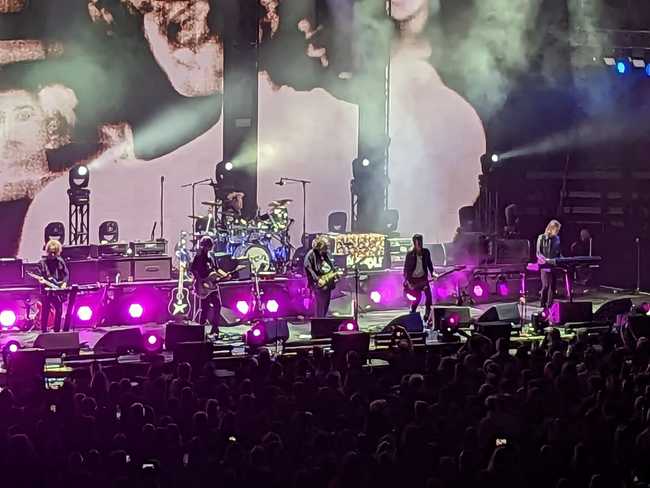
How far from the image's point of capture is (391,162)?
23984mm

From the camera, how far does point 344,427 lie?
800 centimetres

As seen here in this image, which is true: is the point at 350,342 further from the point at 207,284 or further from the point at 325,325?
the point at 207,284

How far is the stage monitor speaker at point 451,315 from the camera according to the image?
1438cm

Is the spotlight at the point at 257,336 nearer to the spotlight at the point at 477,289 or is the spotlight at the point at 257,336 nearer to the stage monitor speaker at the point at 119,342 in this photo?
the stage monitor speaker at the point at 119,342

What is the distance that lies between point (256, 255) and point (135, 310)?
3491 millimetres

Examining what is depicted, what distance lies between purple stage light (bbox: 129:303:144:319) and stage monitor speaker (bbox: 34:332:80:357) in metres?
4.09

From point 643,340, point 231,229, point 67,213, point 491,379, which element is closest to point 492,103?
point 231,229

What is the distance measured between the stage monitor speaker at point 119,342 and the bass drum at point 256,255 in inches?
267

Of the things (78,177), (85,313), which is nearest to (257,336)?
(85,313)

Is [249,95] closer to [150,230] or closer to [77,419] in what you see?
[150,230]

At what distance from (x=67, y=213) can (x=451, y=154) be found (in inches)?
372

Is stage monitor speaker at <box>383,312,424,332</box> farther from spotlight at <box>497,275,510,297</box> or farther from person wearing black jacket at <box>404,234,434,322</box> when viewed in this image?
spotlight at <box>497,275,510,297</box>

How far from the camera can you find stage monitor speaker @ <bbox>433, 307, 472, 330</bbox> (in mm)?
14383

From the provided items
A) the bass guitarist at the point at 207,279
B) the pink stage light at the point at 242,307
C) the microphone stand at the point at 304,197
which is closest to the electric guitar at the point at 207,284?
the bass guitarist at the point at 207,279
